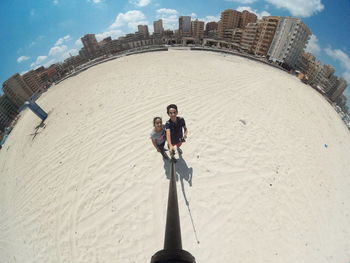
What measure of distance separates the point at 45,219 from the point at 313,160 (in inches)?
347

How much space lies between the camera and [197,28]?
51.9 meters

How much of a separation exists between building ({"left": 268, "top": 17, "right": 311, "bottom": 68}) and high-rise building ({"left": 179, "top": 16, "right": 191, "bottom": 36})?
32.4m

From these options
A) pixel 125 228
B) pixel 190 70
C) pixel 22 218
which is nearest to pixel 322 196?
pixel 125 228

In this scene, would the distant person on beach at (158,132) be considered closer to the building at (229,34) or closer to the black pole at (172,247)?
the black pole at (172,247)

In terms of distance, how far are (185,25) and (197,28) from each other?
14.6ft

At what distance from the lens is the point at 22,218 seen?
448cm

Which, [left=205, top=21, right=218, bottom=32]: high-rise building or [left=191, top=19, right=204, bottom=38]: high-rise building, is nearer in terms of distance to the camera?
[left=191, top=19, right=204, bottom=38]: high-rise building

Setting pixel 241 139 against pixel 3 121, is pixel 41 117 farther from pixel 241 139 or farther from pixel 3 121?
pixel 3 121

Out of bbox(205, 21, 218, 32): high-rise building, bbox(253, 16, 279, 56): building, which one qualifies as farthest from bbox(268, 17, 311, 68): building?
bbox(205, 21, 218, 32): high-rise building

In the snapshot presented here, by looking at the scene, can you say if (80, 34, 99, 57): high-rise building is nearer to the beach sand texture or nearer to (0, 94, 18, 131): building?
(0, 94, 18, 131): building

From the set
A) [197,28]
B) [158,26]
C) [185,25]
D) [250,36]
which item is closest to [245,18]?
[197,28]

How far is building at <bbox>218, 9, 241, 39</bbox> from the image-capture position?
157ft

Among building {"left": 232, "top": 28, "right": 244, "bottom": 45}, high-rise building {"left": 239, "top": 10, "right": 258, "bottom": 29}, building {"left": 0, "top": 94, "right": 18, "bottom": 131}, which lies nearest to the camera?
building {"left": 232, "top": 28, "right": 244, "bottom": 45}

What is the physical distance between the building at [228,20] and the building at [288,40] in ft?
75.1
